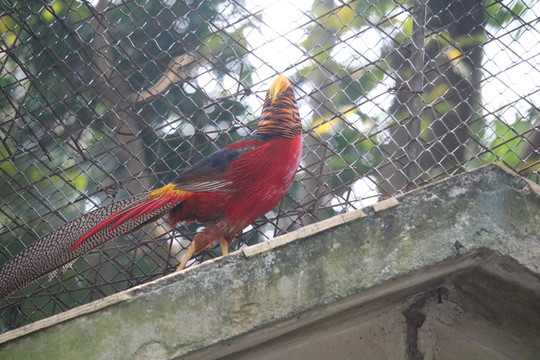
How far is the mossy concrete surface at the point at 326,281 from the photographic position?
1.52m

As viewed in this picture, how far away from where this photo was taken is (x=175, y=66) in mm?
2773

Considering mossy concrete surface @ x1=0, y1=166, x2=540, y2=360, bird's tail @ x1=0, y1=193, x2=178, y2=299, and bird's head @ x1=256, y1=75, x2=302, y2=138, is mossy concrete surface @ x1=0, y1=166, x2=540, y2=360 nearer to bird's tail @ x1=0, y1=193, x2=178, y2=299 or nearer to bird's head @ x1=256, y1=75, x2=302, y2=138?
bird's tail @ x1=0, y1=193, x2=178, y2=299

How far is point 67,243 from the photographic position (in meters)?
2.15

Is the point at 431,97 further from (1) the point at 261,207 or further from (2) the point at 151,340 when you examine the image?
(2) the point at 151,340

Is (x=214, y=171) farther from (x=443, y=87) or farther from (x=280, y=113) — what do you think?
(x=443, y=87)

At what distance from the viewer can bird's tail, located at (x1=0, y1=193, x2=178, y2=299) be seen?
214cm

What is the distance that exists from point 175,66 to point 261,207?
2.93 ft

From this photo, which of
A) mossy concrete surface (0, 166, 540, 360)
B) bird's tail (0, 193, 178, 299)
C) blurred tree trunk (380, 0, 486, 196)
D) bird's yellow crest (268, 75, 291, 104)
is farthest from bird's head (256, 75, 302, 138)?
mossy concrete surface (0, 166, 540, 360)

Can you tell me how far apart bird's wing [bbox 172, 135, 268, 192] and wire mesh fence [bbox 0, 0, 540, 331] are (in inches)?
11.9

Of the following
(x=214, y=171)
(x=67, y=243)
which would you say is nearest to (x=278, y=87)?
(x=214, y=171)

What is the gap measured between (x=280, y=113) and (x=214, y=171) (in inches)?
13.4

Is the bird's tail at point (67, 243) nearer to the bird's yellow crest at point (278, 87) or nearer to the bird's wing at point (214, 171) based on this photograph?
the bird's wing at point (214, 171)

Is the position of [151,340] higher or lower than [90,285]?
lower

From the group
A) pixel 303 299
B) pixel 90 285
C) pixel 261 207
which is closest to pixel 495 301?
pixel 303 299
